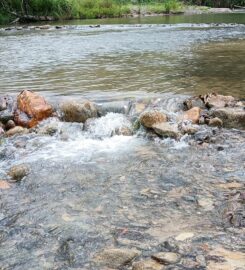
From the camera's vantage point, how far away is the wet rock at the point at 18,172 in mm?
5397

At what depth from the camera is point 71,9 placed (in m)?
34.8

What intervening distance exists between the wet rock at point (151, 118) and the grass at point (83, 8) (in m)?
26.8

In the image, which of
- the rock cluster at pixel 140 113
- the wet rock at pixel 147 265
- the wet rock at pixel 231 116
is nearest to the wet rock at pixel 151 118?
the rock cluster at pixel 140 113

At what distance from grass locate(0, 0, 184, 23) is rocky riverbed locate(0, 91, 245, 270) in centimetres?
2621

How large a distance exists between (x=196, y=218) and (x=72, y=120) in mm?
4025

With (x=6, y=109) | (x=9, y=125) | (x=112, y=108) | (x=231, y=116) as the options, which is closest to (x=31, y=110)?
(x=9, y=125)

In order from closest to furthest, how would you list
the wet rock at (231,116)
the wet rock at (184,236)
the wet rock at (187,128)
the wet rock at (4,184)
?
the wet rock at (184,236) → the wet rock at (4,184) → the wet rock at (187,128) → the wet rock at (231,116)

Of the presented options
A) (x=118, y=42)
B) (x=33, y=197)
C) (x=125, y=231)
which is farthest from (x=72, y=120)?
(x=118, y=42)

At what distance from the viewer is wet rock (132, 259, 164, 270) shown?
3273 mm

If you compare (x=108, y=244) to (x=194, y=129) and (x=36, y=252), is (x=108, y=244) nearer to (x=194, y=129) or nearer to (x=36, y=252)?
(x=36, y=252)

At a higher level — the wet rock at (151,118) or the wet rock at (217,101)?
the wet rock at (217,101)

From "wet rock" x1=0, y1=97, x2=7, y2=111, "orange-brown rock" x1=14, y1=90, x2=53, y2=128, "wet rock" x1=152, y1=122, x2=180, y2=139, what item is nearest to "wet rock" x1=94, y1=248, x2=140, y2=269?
"wet rock" x1=152, y1=122, x2=180, y2=139

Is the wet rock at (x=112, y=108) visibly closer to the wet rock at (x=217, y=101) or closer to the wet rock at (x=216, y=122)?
the wet rock at (x=217, y=101)

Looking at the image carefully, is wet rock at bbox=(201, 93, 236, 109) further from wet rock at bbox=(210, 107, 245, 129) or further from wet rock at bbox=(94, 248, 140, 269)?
wet rock at bbox=(94, 248, 140, 269)
